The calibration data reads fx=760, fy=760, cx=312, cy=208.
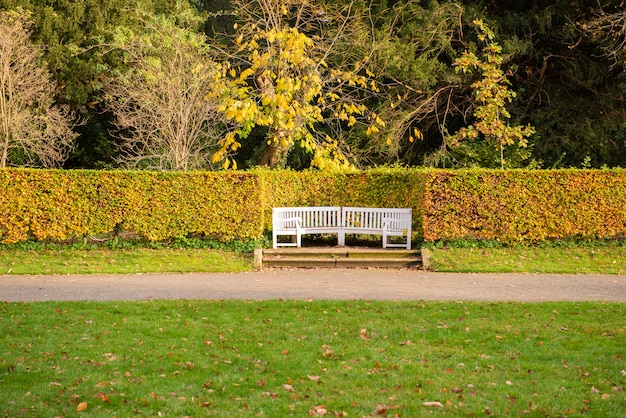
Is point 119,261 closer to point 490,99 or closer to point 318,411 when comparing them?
point 318,411

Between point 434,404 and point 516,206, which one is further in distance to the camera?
point 516,206

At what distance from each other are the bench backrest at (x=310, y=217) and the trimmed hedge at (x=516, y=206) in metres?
2.44

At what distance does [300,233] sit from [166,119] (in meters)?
8.14

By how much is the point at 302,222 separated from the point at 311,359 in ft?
35.2

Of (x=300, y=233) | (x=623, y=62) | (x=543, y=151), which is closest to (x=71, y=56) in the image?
(x=300, y=233)

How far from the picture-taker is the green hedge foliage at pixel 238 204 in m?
17.7

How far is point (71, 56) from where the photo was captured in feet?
89.2

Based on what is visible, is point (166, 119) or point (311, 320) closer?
point (311, 320)

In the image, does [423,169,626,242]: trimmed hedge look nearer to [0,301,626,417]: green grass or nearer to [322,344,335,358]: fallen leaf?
[0,301,626,417]: green grass

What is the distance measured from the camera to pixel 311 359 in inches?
318

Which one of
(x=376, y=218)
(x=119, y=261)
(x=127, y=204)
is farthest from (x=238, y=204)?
(x=376, y=218)

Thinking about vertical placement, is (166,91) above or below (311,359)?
above

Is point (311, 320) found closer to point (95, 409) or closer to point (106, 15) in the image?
point (95, 409)

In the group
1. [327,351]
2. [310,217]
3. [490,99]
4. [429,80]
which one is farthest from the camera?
[429,80]
